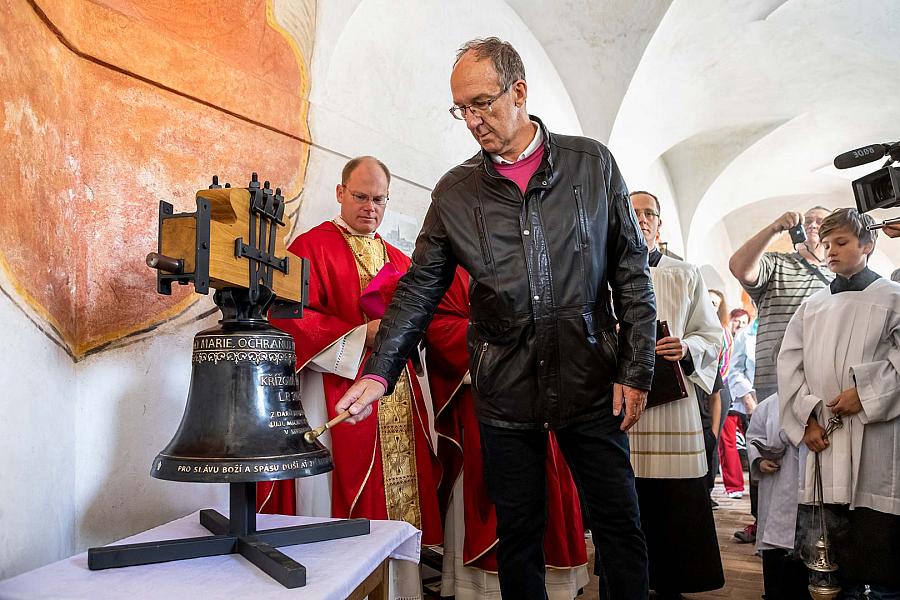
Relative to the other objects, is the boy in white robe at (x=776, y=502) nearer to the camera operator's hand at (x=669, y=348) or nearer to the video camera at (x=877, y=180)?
the camera operator's hand at (x=669, y=348)

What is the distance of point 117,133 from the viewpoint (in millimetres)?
2473

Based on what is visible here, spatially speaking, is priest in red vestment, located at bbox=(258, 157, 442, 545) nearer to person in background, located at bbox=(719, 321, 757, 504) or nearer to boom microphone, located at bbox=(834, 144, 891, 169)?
boom microphone, located at bbox=(834, 144, 891, 169)

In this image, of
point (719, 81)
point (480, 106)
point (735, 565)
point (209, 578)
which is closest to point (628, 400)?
point (480, 106)

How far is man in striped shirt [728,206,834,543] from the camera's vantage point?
13.6 feet

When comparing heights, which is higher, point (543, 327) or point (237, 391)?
point (543, 327)

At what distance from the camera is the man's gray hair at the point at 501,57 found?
6.52 feet

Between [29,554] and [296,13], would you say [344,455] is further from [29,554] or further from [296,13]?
[296,13]

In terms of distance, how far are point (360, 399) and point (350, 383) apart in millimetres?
1085

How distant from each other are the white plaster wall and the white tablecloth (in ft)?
1.00

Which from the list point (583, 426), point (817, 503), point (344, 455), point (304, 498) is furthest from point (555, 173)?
point (817, 503)

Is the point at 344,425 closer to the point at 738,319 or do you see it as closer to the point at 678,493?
the point at 678,493

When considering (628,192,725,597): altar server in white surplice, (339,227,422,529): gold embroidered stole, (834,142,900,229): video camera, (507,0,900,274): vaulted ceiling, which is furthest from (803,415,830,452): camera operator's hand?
(507,0,900,274): vaulted ceiling

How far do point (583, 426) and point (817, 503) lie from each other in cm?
153

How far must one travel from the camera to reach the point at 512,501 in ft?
6.47
